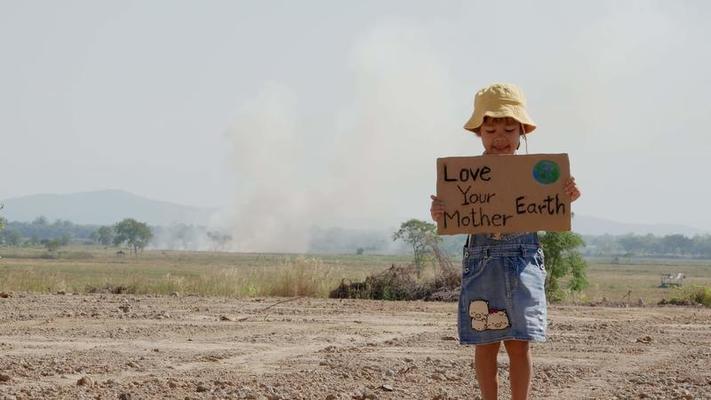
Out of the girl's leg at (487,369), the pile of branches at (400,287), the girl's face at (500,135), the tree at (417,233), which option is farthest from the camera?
the tree at (417,233)

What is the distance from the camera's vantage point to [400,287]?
23.7 meters

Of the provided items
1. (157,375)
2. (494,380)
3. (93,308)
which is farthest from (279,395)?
(93,308)

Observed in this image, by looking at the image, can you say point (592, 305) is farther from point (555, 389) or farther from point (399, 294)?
point (555, 389)

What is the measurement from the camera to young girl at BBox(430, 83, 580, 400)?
24.1 ft

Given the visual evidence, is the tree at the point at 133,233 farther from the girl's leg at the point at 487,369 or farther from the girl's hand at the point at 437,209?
the girl's leg at the point at 487,369

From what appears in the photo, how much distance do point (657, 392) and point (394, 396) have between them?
210cm

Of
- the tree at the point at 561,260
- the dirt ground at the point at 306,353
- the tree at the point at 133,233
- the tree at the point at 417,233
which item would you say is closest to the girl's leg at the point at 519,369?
the dirt ground at the point at 306,353

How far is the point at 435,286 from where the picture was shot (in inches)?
930

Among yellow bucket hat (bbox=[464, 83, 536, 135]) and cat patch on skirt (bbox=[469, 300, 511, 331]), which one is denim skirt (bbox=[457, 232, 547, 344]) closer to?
cat patch on skirt (bbox=[469, 300, 511, 331])

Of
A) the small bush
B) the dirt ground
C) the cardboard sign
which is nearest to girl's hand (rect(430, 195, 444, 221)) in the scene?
the cardboard sign

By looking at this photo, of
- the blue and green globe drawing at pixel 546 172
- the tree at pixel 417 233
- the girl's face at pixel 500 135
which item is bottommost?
the blue and green globe drawing at pixel 546 172

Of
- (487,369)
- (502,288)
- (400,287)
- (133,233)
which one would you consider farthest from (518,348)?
(133,233)

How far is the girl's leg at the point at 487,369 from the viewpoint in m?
7.45

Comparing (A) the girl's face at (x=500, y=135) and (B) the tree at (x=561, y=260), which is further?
(B) the tree at (x=561, y=260)
